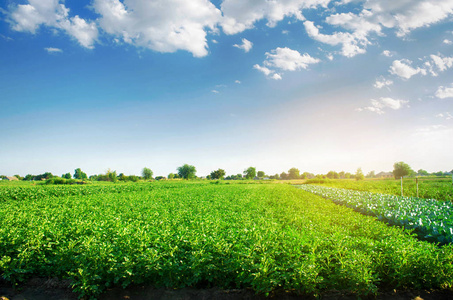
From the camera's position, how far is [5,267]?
5.05 metres

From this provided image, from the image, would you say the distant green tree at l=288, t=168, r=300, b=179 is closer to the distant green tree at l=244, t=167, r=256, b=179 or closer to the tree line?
the tree line

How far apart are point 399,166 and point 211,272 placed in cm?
6686

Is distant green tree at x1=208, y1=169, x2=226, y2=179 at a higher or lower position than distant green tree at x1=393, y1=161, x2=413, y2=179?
lower

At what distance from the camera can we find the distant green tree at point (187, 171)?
119 meters

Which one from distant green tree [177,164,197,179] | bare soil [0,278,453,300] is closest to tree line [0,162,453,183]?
distant green tree [177,164,197,179]

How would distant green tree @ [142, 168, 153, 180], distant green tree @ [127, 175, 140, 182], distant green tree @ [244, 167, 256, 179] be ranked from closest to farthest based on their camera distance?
distant green tree @ [127, 175, 140, 182]
distant green tree @ [142, 168, 153, 180]
distant green tree @ [244, 167, 256, 179]

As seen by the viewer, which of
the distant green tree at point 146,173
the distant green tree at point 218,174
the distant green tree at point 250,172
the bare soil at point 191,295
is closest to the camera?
the bare soil at point 191,295

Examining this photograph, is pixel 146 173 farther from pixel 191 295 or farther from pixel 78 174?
pixel 191 295

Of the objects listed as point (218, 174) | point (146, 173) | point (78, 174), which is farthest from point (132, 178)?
point (78, 174)

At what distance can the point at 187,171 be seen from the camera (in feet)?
392

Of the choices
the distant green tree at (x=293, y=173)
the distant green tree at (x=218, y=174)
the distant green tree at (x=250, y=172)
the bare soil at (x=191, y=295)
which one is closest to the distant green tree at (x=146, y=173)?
the distant green tree at (x=218, y=174)

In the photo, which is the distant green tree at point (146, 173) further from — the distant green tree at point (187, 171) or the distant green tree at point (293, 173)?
the distant green tree at point (293, 173)

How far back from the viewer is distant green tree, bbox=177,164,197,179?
390ft

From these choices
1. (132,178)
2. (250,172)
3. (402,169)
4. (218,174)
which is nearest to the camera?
(402,169)
